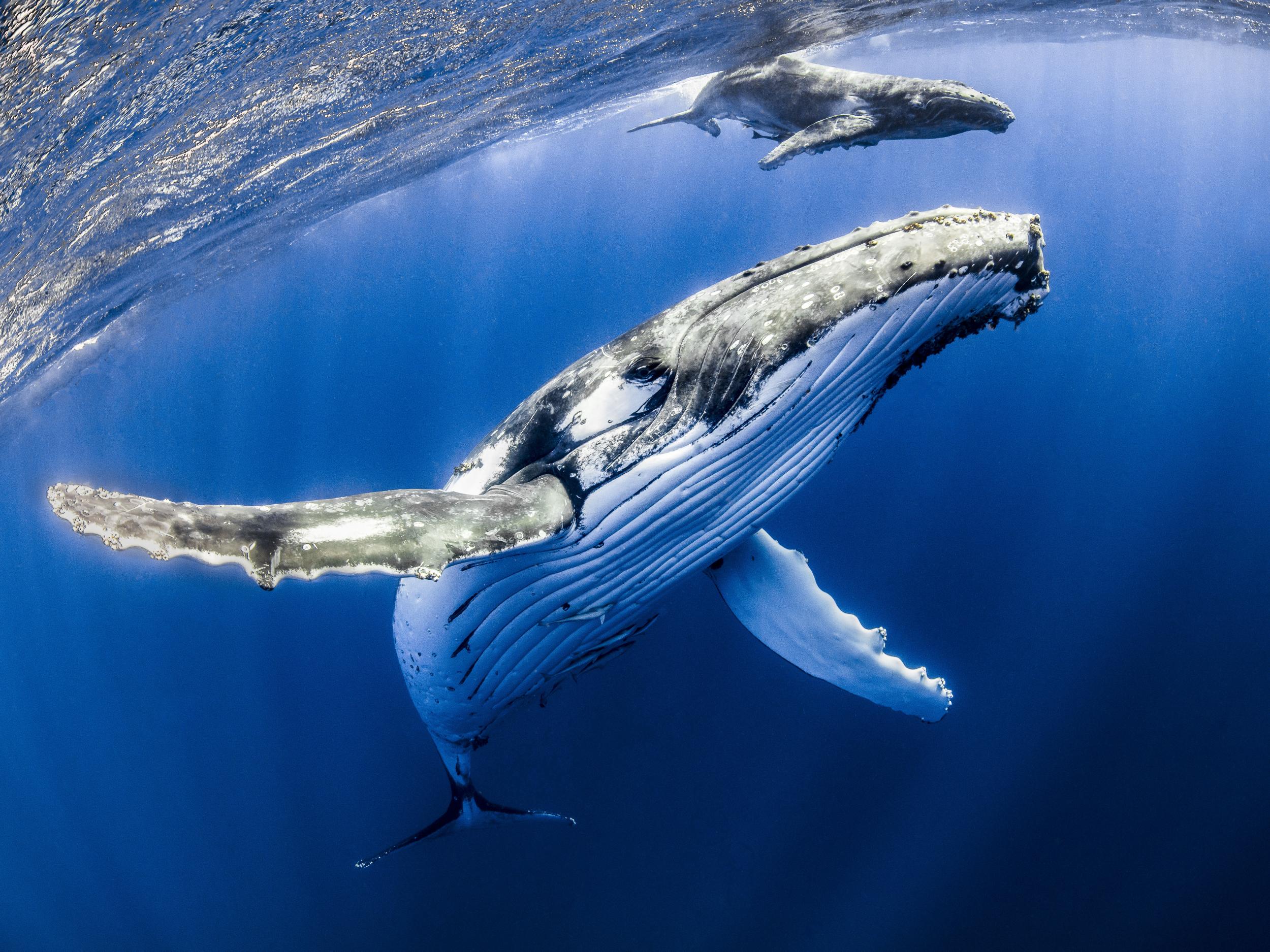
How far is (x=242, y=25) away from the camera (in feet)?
19.5

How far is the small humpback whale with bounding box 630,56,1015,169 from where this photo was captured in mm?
6988

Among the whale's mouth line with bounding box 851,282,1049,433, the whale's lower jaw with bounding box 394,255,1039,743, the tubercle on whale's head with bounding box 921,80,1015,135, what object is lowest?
the whale's lower jaw with bounding box 394,255,1039,743

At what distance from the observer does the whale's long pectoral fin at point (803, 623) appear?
4145 millimetres

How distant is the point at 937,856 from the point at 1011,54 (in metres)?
20.1

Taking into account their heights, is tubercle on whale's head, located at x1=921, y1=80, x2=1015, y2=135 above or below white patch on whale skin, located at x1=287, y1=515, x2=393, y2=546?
above

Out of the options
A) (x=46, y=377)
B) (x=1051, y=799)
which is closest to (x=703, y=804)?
(x=1051, y=799)

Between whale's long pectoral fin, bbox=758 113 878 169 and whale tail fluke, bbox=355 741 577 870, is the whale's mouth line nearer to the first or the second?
whale tail fluke, bbox=355 741 577 870

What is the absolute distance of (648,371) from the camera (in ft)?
10.2

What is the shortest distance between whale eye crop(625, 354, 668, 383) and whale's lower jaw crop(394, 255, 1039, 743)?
1.56 ft

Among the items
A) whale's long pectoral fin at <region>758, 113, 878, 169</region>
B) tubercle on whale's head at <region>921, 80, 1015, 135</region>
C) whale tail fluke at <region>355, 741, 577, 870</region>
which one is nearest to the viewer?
whale tail fluke at <region>355, 741, 577, 870</region>

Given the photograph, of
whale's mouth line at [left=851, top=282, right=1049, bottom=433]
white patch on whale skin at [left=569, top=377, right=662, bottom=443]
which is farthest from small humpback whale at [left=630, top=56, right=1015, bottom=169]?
white patch on whale skin at [left=569, top=377, right=662, bottom=443]

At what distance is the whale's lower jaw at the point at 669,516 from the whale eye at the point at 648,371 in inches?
18.7

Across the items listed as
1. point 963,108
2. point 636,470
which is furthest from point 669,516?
point 963,108

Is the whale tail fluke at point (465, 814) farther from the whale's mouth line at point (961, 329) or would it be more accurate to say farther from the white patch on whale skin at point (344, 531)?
the whale's mouth line at point (961, 329)
